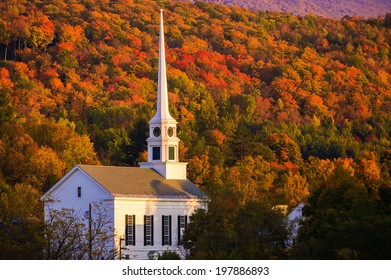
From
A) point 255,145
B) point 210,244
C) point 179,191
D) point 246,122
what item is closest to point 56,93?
point 246,122

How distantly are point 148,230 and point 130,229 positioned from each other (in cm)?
198

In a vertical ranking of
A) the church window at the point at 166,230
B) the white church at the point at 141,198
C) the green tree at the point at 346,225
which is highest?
the green tree at the point at 346,225

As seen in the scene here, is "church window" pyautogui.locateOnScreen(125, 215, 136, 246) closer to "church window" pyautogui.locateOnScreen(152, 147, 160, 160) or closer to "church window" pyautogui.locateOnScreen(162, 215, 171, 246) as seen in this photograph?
"church window" pyautogui.locateOnScreen(162, 215, 171, 246)

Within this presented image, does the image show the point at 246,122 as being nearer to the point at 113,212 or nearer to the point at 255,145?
the point at 255,145

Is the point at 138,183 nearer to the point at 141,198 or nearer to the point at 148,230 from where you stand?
the point at 141,198

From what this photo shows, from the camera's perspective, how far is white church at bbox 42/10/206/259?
92.6 m

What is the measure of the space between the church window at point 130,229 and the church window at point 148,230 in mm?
1184

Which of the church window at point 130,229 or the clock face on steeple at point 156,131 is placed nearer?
the church window at point 130,229

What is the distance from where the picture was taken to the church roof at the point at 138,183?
308 ft

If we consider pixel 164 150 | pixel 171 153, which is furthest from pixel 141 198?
pixel 171 153

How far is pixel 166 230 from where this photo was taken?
316 ft

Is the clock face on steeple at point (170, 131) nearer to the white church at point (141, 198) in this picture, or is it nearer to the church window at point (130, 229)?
the white church at point (141, 198)

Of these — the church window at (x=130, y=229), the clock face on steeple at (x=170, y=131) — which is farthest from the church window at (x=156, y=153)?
the church window at (x=130, y=229)

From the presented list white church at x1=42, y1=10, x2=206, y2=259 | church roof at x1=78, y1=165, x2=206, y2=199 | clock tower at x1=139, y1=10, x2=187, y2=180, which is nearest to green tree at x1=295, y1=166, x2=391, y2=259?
white church at x1=42, y1=10, x2=206, y2=259
